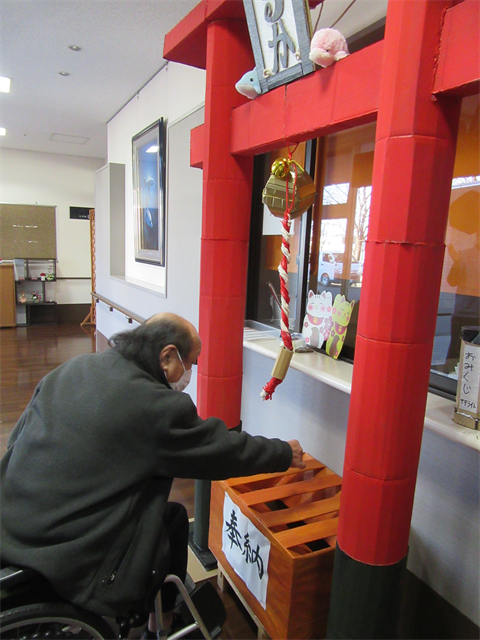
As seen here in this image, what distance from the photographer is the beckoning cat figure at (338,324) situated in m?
1.94

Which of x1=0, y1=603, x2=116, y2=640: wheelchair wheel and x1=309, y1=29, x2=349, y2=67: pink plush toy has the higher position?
x1=309, y1=29, x2=349, y2=67: pink plush toy

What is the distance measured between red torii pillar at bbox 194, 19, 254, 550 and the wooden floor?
75 cm

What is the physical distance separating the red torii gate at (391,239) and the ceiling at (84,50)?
0.80 meters

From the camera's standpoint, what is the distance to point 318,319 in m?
2.10

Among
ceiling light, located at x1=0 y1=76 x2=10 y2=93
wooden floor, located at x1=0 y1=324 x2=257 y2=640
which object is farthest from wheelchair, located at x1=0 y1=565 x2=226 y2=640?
ceiling light, located at x1=0 y1=76 x2=10 y2=93

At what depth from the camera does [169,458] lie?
1205 mm

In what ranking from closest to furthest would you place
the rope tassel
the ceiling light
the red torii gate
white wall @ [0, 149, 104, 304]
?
the red torii gate → the rope tassel → the ceiling light → white wall @ [0, 149, 104, 304]

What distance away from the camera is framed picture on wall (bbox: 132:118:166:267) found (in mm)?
3830

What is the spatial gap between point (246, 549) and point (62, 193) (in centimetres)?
778

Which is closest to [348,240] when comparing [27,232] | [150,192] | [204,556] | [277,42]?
[277,42]

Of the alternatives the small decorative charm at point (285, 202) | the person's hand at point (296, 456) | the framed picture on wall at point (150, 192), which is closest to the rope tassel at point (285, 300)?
the small decorative charm at point (285, 202)

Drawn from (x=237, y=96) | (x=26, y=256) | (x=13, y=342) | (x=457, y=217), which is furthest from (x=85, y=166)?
(x=457, y=217)

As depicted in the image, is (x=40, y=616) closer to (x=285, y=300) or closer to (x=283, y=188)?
(x=285, y=300)

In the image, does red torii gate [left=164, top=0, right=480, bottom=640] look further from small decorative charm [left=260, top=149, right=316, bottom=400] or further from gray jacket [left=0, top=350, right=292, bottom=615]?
gray jacket [left=0, top=350, right=292, bottom=615]
